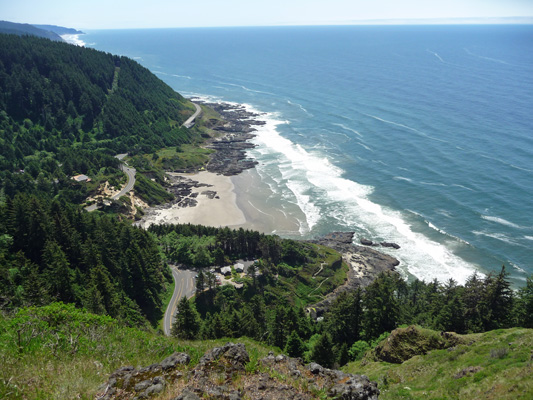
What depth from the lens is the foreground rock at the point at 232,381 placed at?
20406 millimetres

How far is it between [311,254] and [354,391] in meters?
65.8

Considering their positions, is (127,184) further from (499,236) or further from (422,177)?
(499,236)

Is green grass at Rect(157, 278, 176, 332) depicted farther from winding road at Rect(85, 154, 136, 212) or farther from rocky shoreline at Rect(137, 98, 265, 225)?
winding road at Rect(85, 154, 136, 212)

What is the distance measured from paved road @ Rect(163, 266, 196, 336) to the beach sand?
27059 mm

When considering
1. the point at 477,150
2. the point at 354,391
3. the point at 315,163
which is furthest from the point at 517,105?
the point at 354,391

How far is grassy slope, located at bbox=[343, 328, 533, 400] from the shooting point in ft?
74.5

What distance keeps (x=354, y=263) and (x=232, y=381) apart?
72136 millimetres

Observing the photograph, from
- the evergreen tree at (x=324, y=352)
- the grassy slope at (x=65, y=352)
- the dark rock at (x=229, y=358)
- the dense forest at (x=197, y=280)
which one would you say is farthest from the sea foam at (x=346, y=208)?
the grassy slope at (x=65, y=352)

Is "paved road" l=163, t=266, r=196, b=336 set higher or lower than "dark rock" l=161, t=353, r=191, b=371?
lower

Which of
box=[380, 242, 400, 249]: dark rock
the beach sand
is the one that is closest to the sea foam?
box=[380, 242, 400, 249]: dark rock

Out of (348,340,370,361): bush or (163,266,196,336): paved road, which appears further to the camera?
(163,266,196,336): paved road

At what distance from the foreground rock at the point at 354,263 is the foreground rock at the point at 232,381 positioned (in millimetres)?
49765

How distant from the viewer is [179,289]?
75.7 metres

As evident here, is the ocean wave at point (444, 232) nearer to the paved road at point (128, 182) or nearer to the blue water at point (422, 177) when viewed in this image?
the blue water at point (422, 177)
